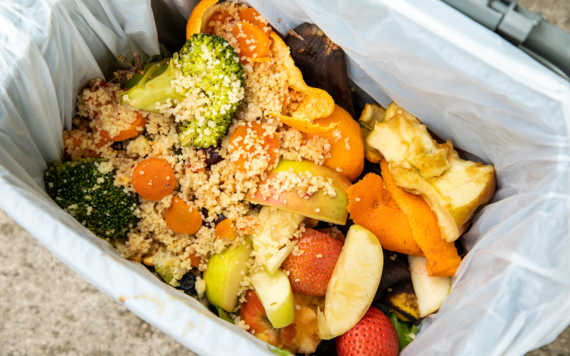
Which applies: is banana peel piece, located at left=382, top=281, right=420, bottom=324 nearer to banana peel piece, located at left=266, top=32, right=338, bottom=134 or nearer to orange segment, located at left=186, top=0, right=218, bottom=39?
banana peel piece, located at left=266, top=32, right=338, bottom=134

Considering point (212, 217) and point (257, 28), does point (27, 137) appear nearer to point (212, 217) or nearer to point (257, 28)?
point (212, 217)

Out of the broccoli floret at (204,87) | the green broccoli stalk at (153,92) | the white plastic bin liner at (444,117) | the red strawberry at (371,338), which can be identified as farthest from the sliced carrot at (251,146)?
the red strawberry at (371,338)

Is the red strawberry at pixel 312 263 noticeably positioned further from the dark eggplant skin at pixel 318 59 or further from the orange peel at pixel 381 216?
the dark eggplant skin at pixel 318 59

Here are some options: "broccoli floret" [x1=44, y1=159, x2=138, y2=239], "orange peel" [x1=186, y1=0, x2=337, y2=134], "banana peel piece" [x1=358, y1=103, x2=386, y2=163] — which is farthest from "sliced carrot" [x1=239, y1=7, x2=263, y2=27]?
"broccoli floret" [x1=44, y1=159, x2=138, y2=239]

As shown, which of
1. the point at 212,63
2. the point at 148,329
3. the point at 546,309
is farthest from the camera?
the point at 148,329

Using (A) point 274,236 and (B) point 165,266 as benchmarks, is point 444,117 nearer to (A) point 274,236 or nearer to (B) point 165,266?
(A) point 274,236

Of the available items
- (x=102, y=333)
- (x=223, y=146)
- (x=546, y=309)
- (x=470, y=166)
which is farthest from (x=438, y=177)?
(x=102, y=333)
